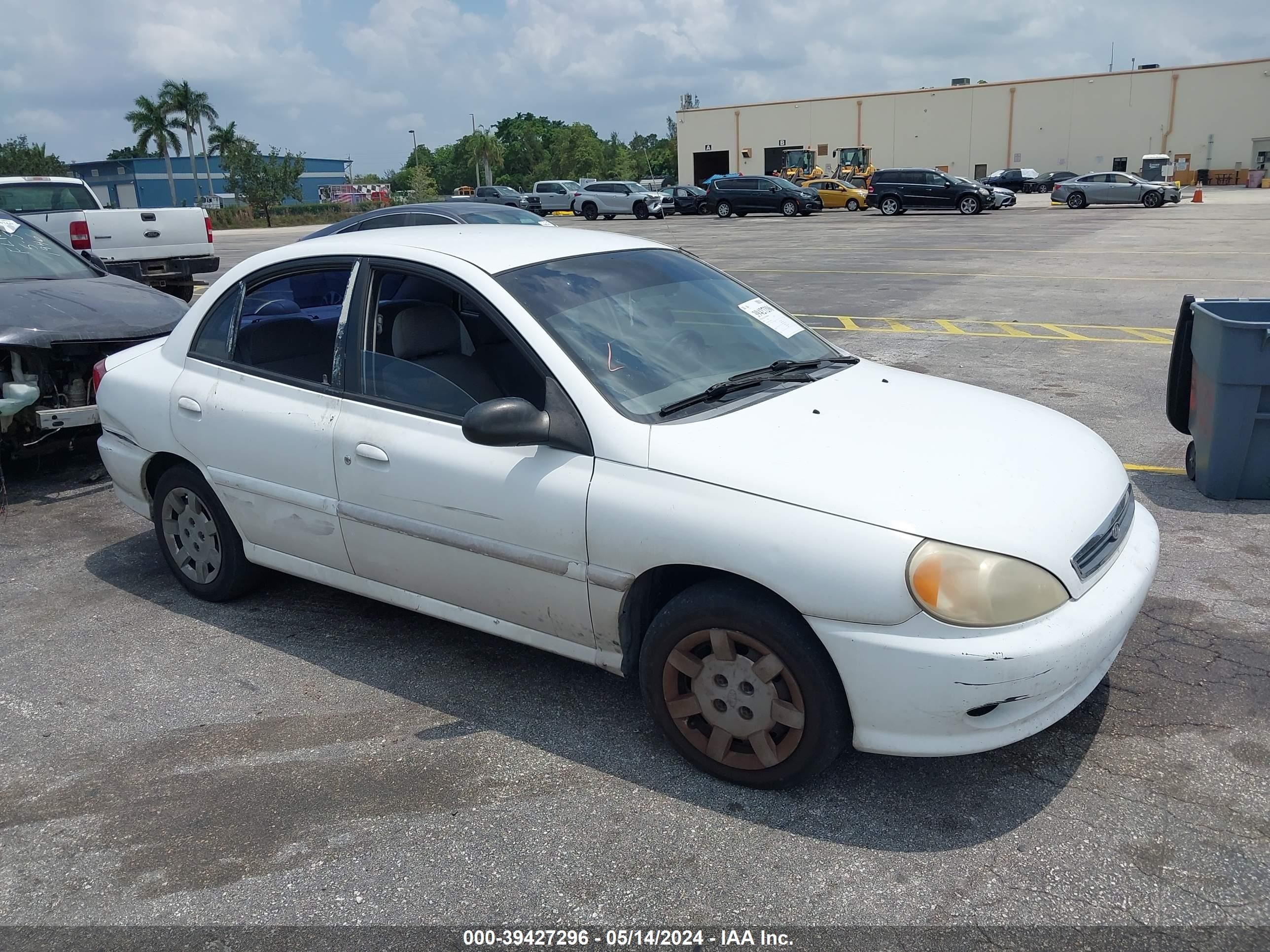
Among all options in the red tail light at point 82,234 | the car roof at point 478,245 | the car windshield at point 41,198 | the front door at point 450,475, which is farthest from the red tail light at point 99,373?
the car windshield at point 41,198

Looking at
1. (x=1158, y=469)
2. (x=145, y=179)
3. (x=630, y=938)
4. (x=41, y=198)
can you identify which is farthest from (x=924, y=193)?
(x=145, y=179)

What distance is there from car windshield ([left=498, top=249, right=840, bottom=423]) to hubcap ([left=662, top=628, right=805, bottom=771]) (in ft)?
2.55

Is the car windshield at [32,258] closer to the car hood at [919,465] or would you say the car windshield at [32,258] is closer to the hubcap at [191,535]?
the hubcap at [191,535]

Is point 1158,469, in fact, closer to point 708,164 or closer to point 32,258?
point 32,258

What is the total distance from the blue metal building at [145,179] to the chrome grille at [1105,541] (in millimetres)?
90666

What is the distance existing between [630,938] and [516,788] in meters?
0.76

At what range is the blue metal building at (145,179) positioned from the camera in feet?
311

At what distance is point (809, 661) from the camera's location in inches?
114

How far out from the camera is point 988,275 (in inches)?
677

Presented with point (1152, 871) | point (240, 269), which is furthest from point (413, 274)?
point (1152, 871)

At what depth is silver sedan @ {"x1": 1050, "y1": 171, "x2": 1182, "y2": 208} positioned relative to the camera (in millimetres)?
39312

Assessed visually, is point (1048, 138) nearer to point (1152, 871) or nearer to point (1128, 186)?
point (1128, 186)

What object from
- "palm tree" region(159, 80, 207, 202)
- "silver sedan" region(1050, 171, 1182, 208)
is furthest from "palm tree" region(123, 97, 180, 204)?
"silver sedan" region(1050, 171, 1182, 208)

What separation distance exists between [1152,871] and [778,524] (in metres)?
1.35
